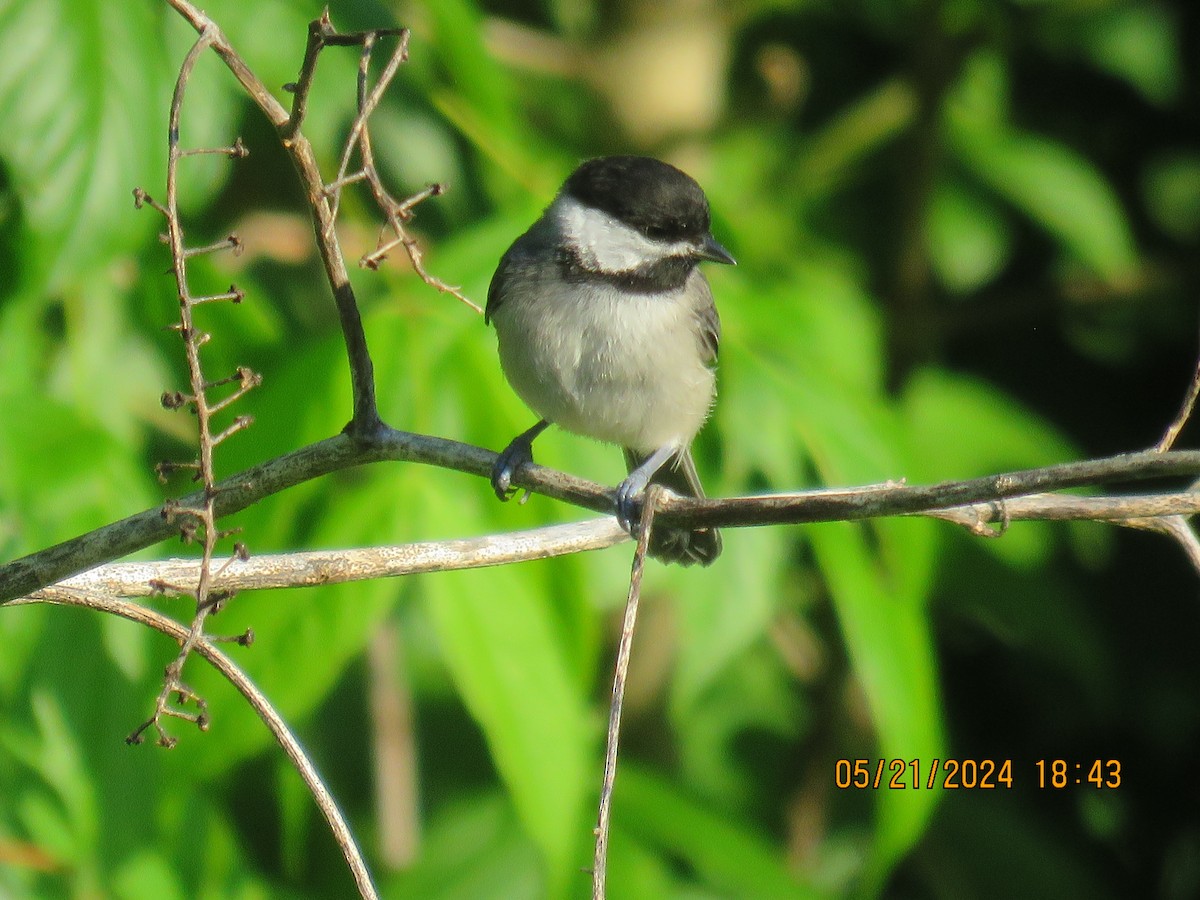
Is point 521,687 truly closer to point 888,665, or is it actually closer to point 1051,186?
point 888,665

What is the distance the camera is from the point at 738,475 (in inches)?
115

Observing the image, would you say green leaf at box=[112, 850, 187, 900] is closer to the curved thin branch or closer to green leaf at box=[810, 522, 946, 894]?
the curved thin branch

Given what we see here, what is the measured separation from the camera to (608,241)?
320 cm

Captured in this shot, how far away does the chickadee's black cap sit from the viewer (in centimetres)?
310

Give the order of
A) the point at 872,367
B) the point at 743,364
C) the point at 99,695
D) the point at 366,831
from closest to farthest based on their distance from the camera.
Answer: the point at 99,695 < the point at 743,364 < the point at 872,367 < the point at 366,831

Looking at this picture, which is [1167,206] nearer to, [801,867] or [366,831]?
[801,867]

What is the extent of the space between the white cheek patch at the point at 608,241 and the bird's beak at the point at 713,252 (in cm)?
6

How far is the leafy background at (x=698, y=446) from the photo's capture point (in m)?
2.42

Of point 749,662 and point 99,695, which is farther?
point 749,662

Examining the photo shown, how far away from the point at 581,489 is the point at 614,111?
2.53m

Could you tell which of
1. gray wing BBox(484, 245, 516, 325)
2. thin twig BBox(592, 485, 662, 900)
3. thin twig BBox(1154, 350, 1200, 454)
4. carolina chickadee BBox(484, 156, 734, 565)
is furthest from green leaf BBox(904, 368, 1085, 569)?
thin twig BBox(592, 485, 662, 900)

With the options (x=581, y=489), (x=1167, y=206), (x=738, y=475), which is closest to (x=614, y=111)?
(x=738, y=475)

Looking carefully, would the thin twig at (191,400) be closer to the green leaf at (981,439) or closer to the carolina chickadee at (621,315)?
the carolina chickadee at (621,315)

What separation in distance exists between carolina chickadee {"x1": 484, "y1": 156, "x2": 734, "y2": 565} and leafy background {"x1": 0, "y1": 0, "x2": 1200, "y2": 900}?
0.35ft
